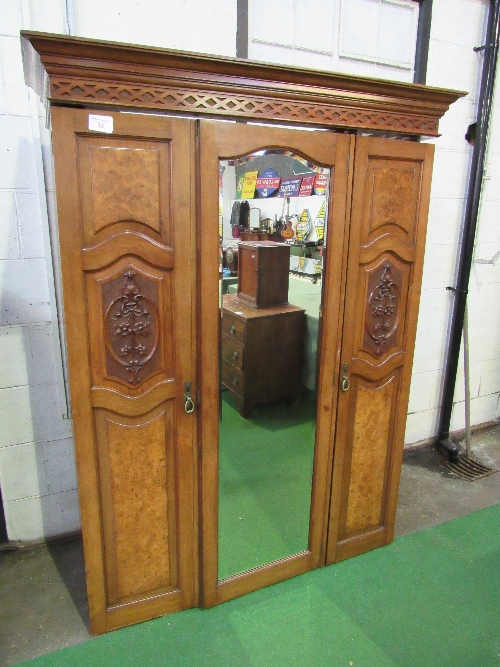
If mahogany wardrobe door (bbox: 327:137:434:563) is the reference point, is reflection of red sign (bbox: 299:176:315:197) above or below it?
above

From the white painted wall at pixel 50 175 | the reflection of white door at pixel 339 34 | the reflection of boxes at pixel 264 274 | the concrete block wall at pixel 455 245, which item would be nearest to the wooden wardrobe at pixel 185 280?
the reflection of boxes at pixel 264 274

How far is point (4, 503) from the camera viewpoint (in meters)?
2.22

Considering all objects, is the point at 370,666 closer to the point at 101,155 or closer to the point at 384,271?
the point at 384,271

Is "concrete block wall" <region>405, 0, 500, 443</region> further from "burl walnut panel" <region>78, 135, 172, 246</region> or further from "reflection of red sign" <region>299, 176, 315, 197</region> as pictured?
"burl walnut panel" <region>78, 135, 172, 246</region>

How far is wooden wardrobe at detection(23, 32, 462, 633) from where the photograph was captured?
56.9 inches

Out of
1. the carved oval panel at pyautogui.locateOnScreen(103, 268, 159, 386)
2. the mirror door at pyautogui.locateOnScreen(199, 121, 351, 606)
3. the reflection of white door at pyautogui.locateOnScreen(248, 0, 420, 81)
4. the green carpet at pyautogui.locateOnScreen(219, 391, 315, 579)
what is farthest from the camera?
the reflection of white door at pyautogui.locateOnScreen(248, 0, 420, 81)

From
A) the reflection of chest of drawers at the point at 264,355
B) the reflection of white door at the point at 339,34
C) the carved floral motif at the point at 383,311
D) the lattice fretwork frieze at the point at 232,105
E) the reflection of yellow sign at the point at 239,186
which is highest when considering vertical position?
the reflection of white door at the point at 339,34

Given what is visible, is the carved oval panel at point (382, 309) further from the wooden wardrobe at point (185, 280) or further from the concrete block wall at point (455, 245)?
the concrete block wall at point (455, 245)

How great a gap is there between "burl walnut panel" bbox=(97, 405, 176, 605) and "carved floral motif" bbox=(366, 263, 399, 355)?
938mm

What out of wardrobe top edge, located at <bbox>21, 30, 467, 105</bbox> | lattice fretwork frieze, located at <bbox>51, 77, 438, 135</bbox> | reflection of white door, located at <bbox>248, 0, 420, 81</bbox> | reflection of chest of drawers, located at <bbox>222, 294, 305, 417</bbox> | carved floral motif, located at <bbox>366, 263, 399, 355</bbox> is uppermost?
reflection of white door, located at <bbox>248, 0, 420, 81</bbox>

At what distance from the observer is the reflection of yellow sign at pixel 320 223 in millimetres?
1858

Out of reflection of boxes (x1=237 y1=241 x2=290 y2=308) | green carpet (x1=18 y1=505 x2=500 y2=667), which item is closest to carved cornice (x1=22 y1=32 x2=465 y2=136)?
reflection of boxes (x1=237 y1=241 x2=290 y2=308)

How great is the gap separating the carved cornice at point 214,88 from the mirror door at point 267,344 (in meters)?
0.08

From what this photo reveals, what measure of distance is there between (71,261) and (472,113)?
2.55 m
